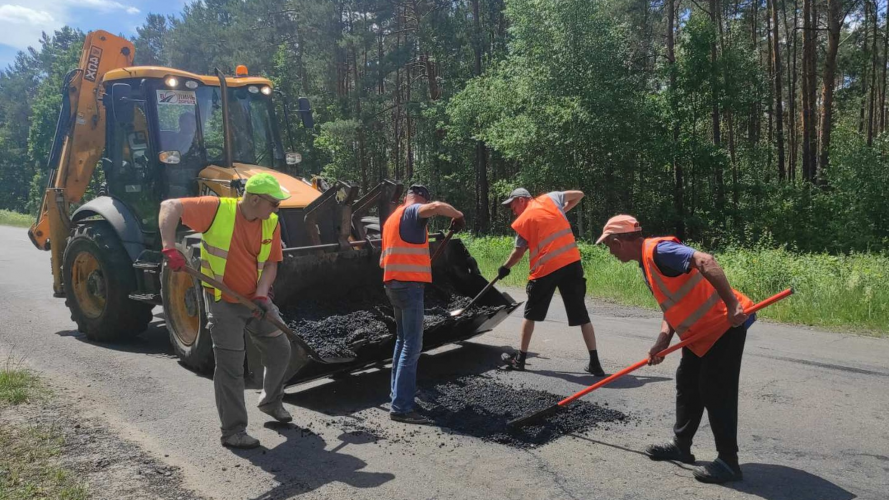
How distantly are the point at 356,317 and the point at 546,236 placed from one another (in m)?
1.90

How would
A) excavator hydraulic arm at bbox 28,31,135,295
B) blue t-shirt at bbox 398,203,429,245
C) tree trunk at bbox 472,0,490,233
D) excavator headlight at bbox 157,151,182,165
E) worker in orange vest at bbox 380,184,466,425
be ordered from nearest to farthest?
1. worker in orange vest at bbox 380,184,466,425
2. blue t-shirt at bbox 398,203,429,245
3. excavator headlight at bbox 157,151,182,165
4. excavator hydraulic arm at bbox 28,31,135,295
5. tree trunk at bbox 472,0,490,233

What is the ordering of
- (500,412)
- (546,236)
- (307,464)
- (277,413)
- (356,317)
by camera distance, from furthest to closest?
1. (546,236)
2. (356,317)
3. (500,412)
4. (277,413)
5. (307,464)

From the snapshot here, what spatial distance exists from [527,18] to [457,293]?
16675 millimetres

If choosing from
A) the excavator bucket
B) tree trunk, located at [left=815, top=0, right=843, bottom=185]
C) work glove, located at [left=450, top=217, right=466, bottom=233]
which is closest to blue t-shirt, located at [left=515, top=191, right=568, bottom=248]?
the excavator bucket

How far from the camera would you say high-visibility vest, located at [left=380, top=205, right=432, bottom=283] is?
16.6 ft

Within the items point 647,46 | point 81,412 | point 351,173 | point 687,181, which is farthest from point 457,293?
point 351,173

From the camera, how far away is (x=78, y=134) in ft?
28.2

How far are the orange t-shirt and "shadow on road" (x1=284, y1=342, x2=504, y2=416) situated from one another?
128 cm

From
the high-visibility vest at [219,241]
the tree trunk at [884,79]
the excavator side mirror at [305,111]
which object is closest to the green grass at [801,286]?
the excavator side mirror at [305,111]

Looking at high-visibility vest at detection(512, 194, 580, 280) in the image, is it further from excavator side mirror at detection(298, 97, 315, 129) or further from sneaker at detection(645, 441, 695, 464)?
excavator side mirror at detection(298, 97, 315, 129)

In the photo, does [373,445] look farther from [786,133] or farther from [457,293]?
[786,133]

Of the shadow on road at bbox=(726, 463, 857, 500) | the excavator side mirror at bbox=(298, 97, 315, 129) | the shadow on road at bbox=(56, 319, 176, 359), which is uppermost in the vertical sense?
the excavator side mirror at bbox=(298, 97, 315, 129)

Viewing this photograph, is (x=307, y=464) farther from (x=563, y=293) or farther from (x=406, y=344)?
(x=563, y=293)

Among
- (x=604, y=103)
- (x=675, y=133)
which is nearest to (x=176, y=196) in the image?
(x=604, y=103)
